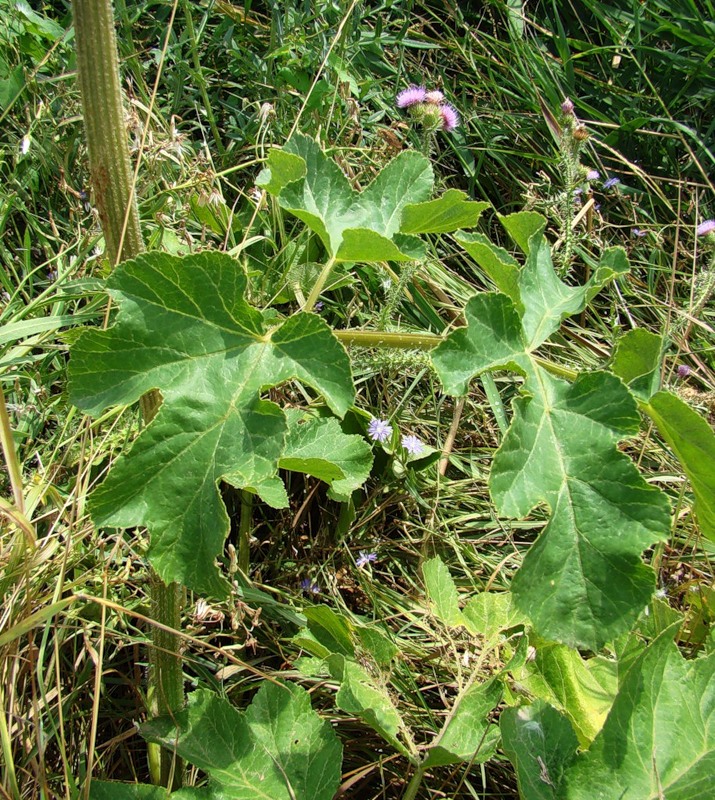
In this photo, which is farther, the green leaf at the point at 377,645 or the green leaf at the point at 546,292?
the green leaf at the point at 377,645

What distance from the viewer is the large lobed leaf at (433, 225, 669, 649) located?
1.22 metres

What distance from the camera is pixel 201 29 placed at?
285cm

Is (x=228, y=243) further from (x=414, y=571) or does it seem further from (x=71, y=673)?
(x=71, y=673)

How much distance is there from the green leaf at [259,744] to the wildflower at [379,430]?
0.82m

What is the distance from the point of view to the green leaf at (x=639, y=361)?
1.40 m

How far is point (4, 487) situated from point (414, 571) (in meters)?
1.12

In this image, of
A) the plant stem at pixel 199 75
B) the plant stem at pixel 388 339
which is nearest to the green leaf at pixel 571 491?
the plant stem at pixel 388 339

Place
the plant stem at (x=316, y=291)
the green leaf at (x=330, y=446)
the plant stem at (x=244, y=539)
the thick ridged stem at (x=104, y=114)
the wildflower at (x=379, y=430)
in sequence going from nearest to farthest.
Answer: the thick ridged stem at (x=104, y=114) → the plant stem at (x=316, y=291) → the green leaf at (x=330, y=446) → the plant stem at (x=244, y=539) → the wildflower at (x=379, y=430)

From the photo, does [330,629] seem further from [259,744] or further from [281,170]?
[281,170]

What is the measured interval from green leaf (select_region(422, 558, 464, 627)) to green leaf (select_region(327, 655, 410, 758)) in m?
0.25

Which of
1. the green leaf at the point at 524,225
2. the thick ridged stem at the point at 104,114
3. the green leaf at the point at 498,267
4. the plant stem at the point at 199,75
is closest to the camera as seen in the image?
the thick ridged stem at the point at 104,114

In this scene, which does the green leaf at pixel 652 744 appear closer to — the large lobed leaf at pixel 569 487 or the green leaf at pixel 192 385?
the large lobed leaf at pixel 569 487

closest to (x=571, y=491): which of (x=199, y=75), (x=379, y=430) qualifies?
(x=379, y=430)

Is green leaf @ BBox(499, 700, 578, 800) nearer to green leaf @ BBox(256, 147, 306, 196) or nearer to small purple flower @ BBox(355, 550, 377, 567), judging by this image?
small purple flower @ BBox(355, 550, 377, 567)
